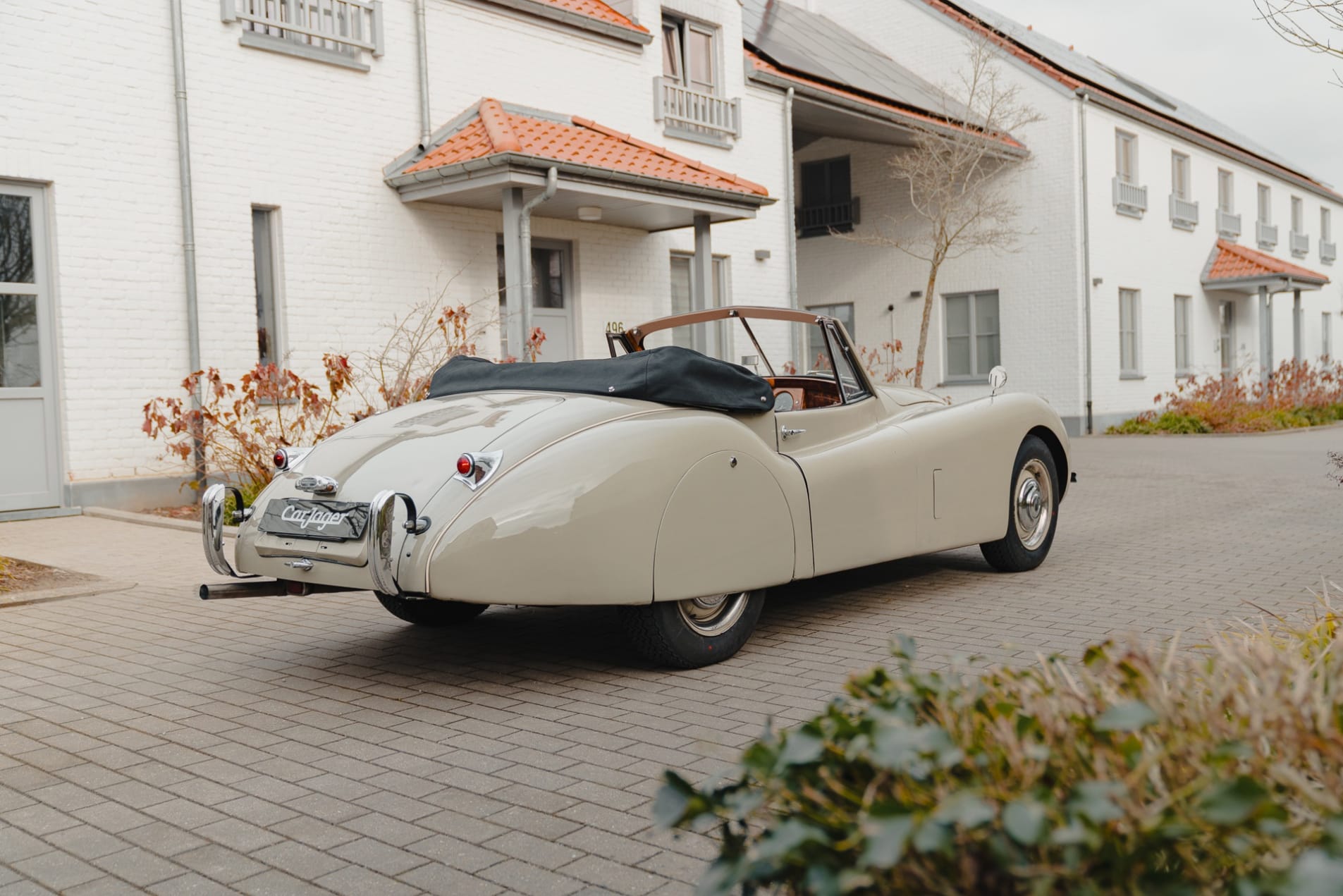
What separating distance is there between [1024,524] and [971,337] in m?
16.7

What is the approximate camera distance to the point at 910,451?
19.0 feet

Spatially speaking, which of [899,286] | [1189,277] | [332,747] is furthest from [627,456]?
[1189,277]

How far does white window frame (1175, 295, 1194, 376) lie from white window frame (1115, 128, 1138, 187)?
3494mm

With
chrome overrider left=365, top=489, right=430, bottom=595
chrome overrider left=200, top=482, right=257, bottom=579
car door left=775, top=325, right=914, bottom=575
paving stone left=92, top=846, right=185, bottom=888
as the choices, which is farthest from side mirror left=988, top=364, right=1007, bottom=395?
paving stone left=92, top=846, right=185, bottom=888

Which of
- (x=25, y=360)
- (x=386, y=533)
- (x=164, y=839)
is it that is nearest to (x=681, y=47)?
(x=25, y=360)

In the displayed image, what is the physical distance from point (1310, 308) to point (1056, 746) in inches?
1429

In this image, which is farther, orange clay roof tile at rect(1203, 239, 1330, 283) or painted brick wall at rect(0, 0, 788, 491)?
orange clay roof tile at rect(1203, 239, 1330, 283)

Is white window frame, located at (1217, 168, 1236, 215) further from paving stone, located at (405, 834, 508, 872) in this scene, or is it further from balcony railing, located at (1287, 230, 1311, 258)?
paving stone, located at (405, 834, 508, 872)

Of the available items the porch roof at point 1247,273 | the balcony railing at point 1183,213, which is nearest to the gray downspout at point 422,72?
the balcony railing at point 1183,213

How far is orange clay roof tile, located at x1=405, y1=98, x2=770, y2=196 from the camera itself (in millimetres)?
12211

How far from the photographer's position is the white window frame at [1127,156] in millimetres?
23484

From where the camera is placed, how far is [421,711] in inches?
171

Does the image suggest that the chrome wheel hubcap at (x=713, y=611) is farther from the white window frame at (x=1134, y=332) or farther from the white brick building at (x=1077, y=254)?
the white window frame at (x=1134, y=332)

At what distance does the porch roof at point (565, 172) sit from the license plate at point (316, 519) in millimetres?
7453
